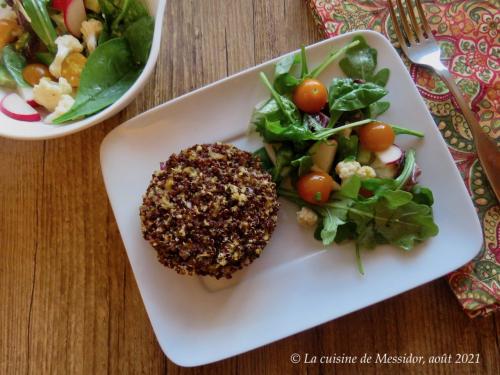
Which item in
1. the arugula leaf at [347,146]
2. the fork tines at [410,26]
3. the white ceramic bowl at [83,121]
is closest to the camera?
the white ceramic bowl at [83,121]

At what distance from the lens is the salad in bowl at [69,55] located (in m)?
1.30

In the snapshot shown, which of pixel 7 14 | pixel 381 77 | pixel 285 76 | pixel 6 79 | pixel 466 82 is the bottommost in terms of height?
pixel 466 82

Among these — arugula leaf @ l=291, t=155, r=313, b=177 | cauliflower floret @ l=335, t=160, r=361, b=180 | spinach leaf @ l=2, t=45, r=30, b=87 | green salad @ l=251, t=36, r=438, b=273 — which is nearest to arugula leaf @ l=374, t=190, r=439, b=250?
green salad @ l=251, t=36, r=438, b=273

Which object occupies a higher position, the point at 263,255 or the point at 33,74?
the point at 33,74

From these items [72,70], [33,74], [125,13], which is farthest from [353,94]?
[33,74]

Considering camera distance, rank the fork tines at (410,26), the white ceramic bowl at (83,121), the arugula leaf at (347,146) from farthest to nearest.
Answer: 1. the fork tines at (410,26)
2. the arugula leaf at (347,146)
3. the white ceramic bowl at (83,121)

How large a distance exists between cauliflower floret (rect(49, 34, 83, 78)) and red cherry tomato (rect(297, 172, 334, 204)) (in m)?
0.74

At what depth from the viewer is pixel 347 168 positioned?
1312 millimetres

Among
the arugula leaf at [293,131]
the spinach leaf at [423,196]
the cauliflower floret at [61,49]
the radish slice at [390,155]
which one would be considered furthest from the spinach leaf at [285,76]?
the cauliflower floret at [61,49]

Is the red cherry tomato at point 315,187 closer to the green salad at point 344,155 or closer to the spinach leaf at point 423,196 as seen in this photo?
the green salad at point 344,155

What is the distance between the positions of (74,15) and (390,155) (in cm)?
97

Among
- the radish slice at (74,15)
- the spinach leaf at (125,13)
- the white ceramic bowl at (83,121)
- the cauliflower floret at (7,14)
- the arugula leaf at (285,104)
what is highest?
the cauliflower floret at (7,14)

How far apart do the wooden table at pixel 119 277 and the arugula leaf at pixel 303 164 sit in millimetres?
411

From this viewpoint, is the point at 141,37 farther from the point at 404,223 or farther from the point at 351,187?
the point at 404,223
